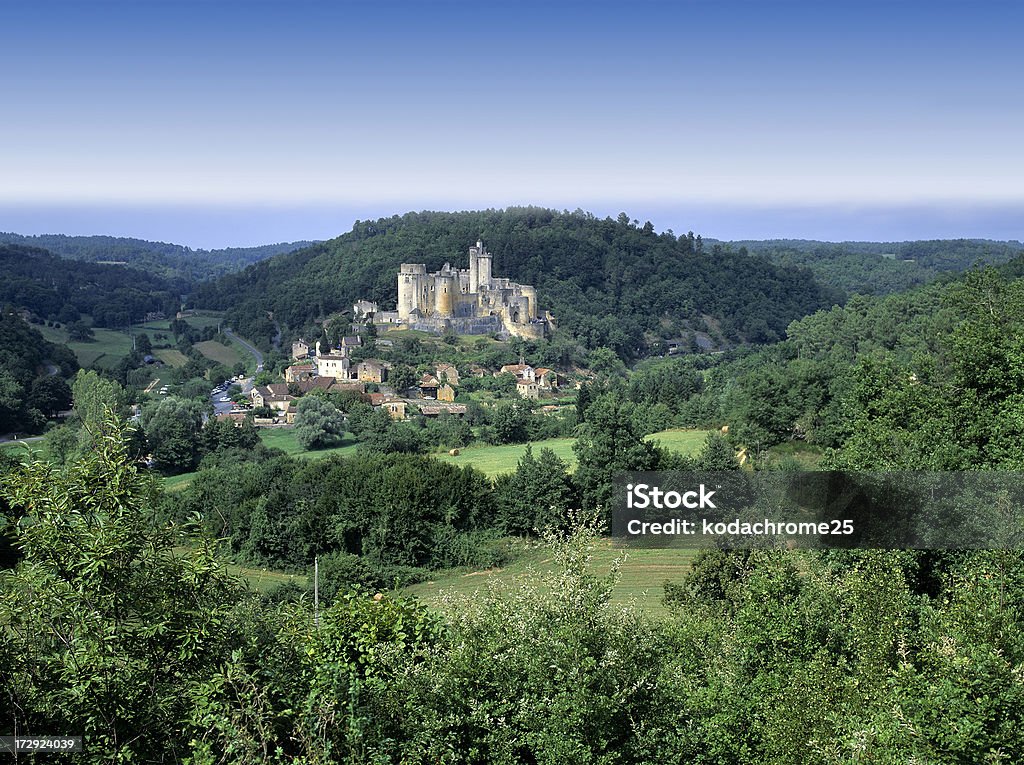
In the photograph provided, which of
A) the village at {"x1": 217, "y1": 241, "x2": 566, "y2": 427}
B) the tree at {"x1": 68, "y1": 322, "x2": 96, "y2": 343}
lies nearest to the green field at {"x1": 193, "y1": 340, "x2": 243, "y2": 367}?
the village at {"x1": 217, "y1": 241, "x2": 566, "y2": 427}

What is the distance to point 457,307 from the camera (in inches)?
2894

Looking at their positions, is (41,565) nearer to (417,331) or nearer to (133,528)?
(133,528)

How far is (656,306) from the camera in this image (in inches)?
3479

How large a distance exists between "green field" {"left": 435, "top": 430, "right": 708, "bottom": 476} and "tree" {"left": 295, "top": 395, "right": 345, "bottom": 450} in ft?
23.3

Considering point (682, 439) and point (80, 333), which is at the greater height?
point (80, 333)

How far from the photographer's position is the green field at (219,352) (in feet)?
218

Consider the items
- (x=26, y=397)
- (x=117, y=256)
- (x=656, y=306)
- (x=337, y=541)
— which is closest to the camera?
(x=337, y=541)

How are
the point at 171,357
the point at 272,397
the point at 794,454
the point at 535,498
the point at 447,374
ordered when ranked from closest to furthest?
the point at 535,498 < the point at 794,454 < the point at 272,397 < the point at 447,374 < the point at 171,357

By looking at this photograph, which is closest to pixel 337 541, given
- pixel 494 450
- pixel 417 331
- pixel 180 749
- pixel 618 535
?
pixel 618 535

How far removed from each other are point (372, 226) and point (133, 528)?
108 meters

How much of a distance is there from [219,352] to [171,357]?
4109 millimetres

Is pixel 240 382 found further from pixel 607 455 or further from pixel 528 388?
pixel 607 455

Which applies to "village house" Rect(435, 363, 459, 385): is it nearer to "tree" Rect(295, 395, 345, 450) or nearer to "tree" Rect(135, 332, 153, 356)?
"tree" Rect(295, 395, 345, 450)

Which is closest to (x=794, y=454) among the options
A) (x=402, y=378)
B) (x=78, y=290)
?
(x=402, y=378)
